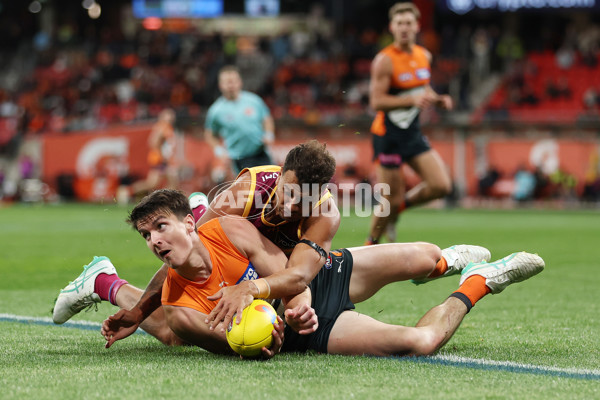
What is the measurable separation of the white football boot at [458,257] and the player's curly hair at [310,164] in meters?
1.24

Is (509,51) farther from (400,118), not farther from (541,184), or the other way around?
(400,118)

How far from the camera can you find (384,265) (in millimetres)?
4691

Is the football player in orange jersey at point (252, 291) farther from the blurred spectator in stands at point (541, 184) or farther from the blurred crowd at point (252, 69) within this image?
the blurred crowd at point (252, 69)

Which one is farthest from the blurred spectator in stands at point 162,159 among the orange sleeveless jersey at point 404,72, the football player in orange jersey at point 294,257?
the football player in orange jersey at point 294,257

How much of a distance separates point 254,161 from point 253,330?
22.8 ft

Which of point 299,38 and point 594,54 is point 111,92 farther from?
point 594,54

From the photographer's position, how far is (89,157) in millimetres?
24734

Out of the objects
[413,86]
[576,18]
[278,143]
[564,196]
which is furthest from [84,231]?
[576,18]

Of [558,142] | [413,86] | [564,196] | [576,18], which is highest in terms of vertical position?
[576,18]

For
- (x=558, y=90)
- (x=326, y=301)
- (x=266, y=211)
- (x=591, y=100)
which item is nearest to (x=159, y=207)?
(x=266, y=211)

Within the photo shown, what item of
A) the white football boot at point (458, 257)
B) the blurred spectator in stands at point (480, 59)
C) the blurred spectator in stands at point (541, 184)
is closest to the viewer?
the white football boot at point (458, 257)

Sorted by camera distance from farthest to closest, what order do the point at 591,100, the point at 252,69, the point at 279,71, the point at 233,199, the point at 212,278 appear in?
1. the point at 252,69
2. the point at 279,71
3. the point at 591,100
4. the point at 233,199
5. the point at 212,278

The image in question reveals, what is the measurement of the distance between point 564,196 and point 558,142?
1510 mm

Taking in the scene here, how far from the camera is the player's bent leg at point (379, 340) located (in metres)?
4.07
